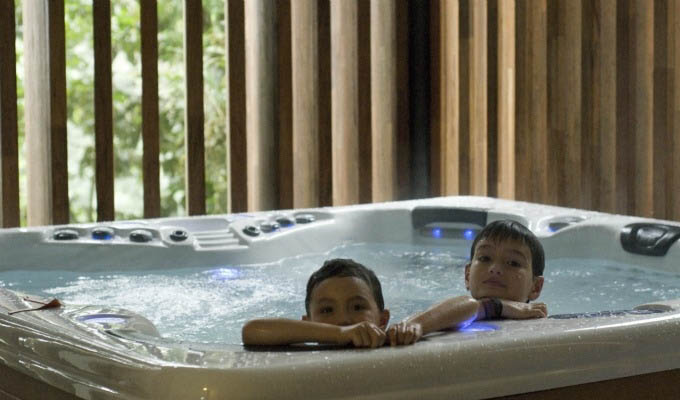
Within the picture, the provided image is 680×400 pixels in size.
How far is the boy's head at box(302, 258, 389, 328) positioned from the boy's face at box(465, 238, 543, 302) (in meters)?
0.38

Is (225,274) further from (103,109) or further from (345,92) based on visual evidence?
(345,92)

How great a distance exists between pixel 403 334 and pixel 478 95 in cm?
289

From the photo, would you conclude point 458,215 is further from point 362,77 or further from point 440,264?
point 362,77

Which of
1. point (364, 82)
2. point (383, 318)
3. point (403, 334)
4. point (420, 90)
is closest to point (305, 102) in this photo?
point (364, 82)

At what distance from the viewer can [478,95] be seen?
13.4 feet

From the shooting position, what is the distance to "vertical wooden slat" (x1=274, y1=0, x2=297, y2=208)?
148 inches

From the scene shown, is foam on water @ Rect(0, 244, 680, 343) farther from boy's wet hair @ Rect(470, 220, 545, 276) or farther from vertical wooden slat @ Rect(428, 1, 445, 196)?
vertical wooden slat @ Rect(428, 1, 445, 196)

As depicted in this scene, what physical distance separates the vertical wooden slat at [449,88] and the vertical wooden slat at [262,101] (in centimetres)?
72

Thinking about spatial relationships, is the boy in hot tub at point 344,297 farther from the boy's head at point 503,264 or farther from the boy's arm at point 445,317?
the boy's head at point 503,264

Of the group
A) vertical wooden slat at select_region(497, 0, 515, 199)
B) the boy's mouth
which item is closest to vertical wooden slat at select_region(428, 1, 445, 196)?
vertical wooden slat at select_region(497, 0, 515, 199)

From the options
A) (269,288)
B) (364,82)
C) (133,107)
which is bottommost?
(269,288)

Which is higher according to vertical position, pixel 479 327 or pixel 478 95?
pixel 478 95

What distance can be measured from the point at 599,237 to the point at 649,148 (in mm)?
1025

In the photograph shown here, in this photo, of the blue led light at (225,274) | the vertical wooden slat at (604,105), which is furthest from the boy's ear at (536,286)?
the vertical wooden slat at (604,105)
